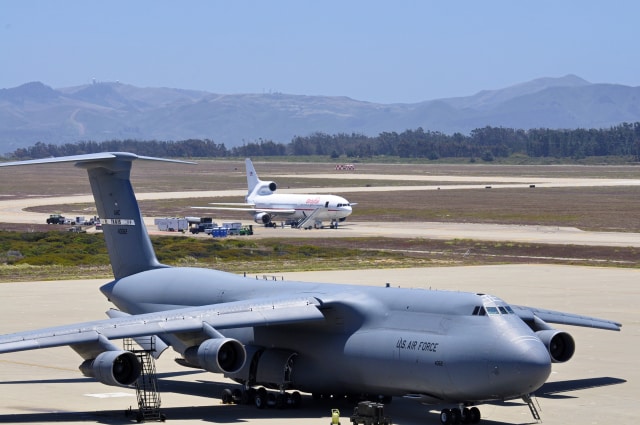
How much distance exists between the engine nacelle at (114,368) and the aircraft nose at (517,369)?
8499 millimetres

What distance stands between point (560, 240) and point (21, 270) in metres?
42.8

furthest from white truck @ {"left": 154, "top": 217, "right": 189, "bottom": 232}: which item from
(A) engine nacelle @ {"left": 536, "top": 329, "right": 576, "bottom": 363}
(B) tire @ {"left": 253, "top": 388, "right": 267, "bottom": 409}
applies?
(A) engine nacelle @ {"left": 536, "top": 329, "right": 576, "bottom": 363}

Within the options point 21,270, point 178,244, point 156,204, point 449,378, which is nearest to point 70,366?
point 449,378

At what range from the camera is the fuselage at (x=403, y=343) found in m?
27.0

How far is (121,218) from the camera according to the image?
3634 cm

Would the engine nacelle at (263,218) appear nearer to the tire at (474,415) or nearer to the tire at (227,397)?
the tire at (227,397)

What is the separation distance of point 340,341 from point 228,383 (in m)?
5.90

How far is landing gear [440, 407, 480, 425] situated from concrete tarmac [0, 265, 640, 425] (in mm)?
689

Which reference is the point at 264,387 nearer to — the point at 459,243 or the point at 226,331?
the point at 226,331

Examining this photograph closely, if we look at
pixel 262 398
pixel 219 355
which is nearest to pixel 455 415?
pixel 262 398

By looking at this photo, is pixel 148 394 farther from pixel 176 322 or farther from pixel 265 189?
pixel 265 189

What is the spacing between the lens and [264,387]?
3141cm

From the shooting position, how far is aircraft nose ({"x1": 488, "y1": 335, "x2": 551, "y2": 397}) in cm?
2669

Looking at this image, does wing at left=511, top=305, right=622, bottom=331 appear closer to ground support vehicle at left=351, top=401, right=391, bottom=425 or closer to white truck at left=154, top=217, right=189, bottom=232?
ground support vehicle at left=351, top=401, right=391, bottom=425
